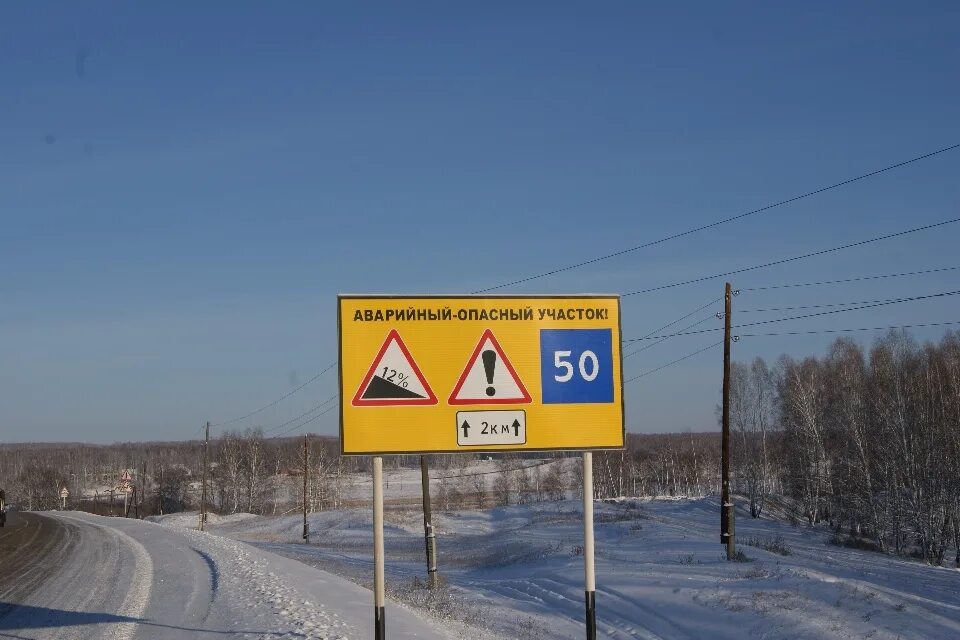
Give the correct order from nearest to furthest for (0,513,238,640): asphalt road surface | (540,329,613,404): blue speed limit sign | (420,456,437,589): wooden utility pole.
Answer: (540,329,613,404): blue speed limit sign < (0,513,238,640): asphalt road surface < (420,456,437,589): wooden utility pole

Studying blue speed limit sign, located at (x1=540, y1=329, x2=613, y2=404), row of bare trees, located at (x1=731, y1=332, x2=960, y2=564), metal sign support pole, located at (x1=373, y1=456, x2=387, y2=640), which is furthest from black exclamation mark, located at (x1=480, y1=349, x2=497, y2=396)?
row of bare trees, located at (x1=731, y1=332, x2=960, y2=564)

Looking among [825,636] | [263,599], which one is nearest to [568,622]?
[825,636]

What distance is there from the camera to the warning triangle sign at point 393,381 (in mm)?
8859

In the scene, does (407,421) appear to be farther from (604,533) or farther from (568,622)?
(604,533)

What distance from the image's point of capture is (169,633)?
12766 millimetres

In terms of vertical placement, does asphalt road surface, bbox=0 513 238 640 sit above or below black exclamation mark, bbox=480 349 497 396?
below

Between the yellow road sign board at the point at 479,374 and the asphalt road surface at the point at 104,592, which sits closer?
the yellow road sign board at the point at 479,374

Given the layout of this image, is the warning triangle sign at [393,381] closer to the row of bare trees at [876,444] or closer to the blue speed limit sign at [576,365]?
the blue speed limit sign at [576,365]

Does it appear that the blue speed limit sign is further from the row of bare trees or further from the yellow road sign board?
the row of bare trees

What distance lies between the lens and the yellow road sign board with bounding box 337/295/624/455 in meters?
8.85

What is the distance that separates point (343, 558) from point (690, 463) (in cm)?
9030

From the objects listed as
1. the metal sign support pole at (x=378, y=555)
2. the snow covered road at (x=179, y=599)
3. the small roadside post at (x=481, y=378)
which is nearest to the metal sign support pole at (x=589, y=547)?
the small roadside post at (x=481, y=378)

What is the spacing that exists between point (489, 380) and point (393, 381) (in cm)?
97

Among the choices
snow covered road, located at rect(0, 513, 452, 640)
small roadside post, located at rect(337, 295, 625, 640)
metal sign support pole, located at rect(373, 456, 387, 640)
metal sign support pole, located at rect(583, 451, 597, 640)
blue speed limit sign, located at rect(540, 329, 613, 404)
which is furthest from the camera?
snow covered road, located at rect(0, 513, 452, 640)
